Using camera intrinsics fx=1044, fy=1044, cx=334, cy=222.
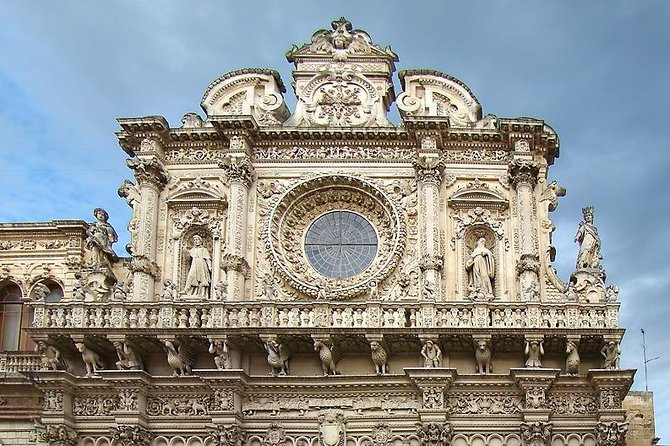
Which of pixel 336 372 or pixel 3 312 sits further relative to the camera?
pixel 3 312

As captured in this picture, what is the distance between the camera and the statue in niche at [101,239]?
20.5 m

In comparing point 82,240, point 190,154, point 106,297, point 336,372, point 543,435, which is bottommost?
point 543,435

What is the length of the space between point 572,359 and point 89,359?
8839mm

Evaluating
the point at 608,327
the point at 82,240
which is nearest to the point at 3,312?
the point at 82,240

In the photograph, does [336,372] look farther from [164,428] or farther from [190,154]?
[190,154]

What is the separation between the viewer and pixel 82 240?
22.1m

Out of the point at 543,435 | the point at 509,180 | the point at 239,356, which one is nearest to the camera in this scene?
the point at 543,435

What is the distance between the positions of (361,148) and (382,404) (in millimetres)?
5430

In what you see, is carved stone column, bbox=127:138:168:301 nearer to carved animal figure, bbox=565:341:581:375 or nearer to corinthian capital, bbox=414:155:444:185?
corinthian capital, bbox=414:155:444:185

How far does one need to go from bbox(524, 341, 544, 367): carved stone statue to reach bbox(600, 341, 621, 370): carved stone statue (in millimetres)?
1115

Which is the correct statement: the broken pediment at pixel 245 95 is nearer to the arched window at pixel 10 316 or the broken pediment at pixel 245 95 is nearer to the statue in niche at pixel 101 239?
the statue in niche at pixel 101 239

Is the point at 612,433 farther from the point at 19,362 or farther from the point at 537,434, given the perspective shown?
the point at 19,362

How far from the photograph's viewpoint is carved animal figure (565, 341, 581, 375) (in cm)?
1856

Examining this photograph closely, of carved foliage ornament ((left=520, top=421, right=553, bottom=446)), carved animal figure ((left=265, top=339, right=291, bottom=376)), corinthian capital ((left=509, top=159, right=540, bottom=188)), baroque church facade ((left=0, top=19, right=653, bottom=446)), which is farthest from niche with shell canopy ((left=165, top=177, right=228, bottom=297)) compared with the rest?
carved foliage ornament ((left=520, top=421, right=553, bottom=446))
